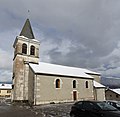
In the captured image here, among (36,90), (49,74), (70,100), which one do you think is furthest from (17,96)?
(70,100)

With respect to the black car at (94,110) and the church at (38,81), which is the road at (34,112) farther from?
the church at (38,81)

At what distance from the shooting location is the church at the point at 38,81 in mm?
25094

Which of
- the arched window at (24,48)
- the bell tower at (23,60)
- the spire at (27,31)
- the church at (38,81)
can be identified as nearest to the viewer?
the church at (38,81)

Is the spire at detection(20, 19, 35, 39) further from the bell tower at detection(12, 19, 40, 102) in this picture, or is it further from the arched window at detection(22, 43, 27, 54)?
the arched window at detection(22, 43, 27, 54)

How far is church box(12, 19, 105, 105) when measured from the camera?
2509cm

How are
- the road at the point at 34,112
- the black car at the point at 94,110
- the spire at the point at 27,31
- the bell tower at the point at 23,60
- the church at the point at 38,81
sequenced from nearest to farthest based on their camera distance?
the black car at the point at 94,110, the road at the point at 34,112, the church at the point at 38,81, the bell tower at the point at 23,60, the spire at the point at 27,31

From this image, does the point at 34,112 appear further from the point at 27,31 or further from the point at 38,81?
the point at 27,31

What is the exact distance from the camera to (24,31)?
3228 cm

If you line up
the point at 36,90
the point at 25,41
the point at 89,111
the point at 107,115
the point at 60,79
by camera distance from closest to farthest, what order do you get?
the point at 107,115 → the point at 89,111 → the point at 36,90 → the point at 60,79 → the point at 25,41

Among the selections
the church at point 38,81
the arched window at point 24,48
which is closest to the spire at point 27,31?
the church at point 38,81

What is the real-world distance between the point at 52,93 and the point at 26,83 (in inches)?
219

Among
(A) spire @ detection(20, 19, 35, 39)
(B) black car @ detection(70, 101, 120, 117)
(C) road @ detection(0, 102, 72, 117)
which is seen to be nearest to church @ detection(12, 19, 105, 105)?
(A) spire @ detection(20, 19, 35, 39)

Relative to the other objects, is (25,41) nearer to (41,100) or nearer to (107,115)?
(41,100)

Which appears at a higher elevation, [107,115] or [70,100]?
[107,115]
